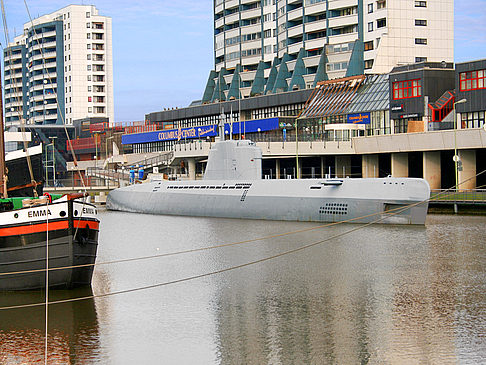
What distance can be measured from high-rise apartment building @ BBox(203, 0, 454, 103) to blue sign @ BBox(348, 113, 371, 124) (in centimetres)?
1081

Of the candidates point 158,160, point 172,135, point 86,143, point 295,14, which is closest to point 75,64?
point 86,143

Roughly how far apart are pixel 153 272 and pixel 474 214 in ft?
92.0

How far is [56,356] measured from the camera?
16.2 metres

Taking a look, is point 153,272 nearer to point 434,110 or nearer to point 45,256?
point 45,256

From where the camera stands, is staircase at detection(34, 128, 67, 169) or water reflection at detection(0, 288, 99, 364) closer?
water reflection at detection(0, 288, 99, 364)

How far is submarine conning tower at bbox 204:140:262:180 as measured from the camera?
49.5m

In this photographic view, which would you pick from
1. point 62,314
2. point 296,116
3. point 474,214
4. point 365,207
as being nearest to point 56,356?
point 62,314

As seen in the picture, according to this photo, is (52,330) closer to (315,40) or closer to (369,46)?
(369,46)

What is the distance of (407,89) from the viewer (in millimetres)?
66750

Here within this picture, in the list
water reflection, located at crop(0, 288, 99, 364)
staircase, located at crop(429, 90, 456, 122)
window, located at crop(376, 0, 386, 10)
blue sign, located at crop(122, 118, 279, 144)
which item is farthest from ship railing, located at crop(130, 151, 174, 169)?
water reflection, located at crop(0, 288, 99, 364)

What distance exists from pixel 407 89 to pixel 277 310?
50.8 m

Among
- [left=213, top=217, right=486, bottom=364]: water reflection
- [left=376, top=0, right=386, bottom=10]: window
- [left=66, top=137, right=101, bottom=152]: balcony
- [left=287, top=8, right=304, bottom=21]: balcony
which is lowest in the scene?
[left=213, top=217, right=486, bottom=364]: water reflection

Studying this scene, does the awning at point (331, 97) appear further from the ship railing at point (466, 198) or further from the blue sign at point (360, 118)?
the ship railing at point (466, 198)

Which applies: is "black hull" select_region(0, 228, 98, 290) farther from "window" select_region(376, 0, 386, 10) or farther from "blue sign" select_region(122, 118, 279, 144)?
"window" select_region(376, 0, 386, 10)
